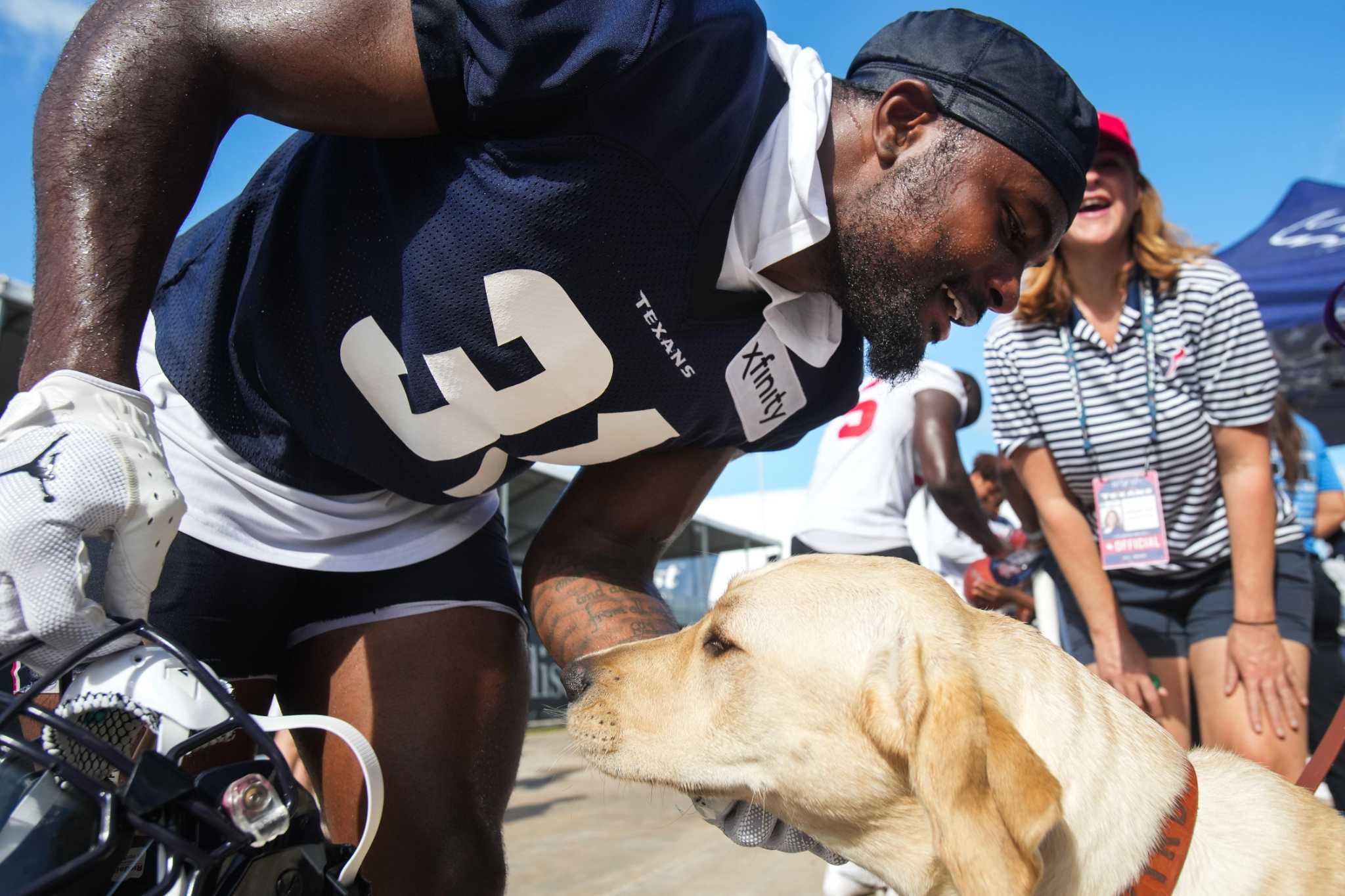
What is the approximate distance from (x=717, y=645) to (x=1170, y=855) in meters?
0.91

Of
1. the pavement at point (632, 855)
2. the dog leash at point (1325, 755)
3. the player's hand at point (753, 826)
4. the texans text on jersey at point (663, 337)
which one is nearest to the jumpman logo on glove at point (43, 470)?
the texans text on jersey at point (663, 337)

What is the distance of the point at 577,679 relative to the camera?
207cm

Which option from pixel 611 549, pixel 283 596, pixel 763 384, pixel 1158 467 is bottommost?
pixel 283 596

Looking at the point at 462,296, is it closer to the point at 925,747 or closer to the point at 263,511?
the point at 263,511

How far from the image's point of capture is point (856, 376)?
2324mm

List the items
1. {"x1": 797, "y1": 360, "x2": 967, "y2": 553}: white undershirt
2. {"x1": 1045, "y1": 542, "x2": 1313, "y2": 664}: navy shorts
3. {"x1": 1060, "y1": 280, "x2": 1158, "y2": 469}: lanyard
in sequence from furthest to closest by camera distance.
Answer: {"x1": 797, "y1": 360, "x2": 967, "y2": 553}: white undershirt < {"x1": 1060, "y1": 280, "x2": 1158, "y2": 469}: lanyard < {"x1": 1045, "y1": 542, "x2": 1313, "y2": 664}: navy shorts

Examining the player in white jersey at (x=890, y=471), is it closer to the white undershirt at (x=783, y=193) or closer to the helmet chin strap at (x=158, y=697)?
the white undershirt at (x=783, y=193)

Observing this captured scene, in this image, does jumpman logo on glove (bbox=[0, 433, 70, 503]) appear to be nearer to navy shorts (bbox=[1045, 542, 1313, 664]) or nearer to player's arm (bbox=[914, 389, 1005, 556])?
navy shorts (bbox=[1045, 542, 1313, 664])

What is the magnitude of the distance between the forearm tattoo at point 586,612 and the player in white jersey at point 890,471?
2371 millimetres

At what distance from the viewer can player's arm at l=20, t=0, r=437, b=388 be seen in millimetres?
1260

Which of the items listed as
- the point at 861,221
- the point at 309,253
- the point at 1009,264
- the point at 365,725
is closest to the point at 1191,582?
the point at 1009,264

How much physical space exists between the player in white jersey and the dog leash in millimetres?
2521

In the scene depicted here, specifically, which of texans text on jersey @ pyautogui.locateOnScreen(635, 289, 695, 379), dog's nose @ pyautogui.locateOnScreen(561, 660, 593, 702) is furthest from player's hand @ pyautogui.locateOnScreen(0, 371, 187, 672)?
dog's nose @ pyautogui.locateOnScreen(561, 660, 593, 702)

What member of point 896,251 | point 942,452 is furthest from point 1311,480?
point 896,251
